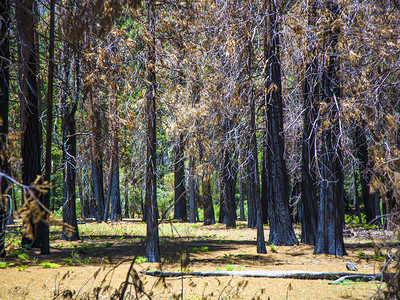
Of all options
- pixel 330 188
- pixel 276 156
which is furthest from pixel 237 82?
pixel 330 188

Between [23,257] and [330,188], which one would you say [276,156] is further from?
[23,257]

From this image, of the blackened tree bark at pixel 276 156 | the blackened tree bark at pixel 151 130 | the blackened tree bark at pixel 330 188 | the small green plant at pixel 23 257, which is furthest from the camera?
the blackened tree bark at pixel 276 156

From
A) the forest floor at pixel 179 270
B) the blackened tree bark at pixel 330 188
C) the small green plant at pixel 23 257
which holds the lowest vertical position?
the forest floor at pixel 179 270

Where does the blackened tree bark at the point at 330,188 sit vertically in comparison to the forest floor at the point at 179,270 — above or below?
above

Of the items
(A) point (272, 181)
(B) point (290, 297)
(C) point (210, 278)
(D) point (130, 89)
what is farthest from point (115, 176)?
(B) point (290, 297)

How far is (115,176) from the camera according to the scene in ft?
79.7

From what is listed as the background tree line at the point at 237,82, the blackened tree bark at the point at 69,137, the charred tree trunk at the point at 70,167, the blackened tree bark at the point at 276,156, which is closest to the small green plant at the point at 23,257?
the background tree line at the point at 237,82

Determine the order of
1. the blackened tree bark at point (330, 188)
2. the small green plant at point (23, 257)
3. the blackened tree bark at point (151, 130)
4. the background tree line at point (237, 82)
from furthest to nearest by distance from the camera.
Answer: the blackened tree bark at point (330, 188) → the blackened tree bark at point (151, 130) → the small green plant at point (23, 257) → the background tree line at point (237, 82)

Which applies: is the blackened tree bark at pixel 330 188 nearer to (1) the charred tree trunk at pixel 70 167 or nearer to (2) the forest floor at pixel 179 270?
(2) the forest floor at pixel 179 270

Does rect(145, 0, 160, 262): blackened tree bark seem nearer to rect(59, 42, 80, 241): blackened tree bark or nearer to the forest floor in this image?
the forest floor

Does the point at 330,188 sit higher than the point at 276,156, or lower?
lower

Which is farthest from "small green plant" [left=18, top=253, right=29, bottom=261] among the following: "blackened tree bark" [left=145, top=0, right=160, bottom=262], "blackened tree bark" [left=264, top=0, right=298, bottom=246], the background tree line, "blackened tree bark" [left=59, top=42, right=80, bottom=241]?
"blackened tree bark" [left=264, top=0, right=298, bottom=246]

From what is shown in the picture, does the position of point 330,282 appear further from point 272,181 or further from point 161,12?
point 161,12

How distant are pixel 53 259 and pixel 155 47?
17.9 ft
